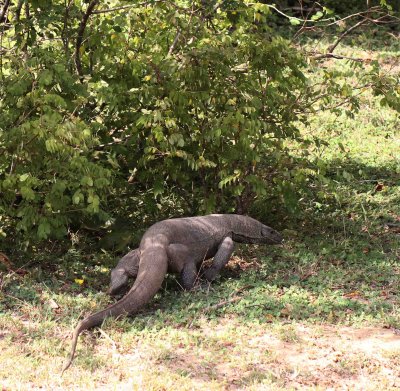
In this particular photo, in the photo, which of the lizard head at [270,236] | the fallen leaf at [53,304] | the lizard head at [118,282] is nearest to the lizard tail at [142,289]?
the lizard head at [118,282]

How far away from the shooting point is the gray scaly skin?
208 inches

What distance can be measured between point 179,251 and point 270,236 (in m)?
1.11

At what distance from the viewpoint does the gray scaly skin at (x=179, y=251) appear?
5293 millimetres

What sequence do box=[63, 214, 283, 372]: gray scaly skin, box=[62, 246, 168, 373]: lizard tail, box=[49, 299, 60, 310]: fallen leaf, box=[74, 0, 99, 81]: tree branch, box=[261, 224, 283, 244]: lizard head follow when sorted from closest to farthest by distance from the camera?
1. box=[62, 246, 168, 373]: lizard tail
2. box=[63, 214, 283, 372]: gray scaly skin
3. box=[49, 299, 60, 310]: fallen leaf
4. box=[74, 0, 99, 81]: tree branch
5. box=[261, 224, 283, 244]: lizard head

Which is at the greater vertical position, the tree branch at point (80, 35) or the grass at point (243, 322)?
the tree branch at point (80, 35)

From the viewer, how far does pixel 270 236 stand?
6.70 meters

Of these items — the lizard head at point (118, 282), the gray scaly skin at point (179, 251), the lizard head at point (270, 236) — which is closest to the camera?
the gray scaly skin at point (179, 251)

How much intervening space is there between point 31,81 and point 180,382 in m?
2.74

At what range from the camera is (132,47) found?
6.71 m

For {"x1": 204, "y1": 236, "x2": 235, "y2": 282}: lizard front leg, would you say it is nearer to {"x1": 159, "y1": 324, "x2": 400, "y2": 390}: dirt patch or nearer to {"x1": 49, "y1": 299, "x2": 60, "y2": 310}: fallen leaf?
{"x1": 159, "y1": 324, "x2": 400, "y2": 390}: dirt patch

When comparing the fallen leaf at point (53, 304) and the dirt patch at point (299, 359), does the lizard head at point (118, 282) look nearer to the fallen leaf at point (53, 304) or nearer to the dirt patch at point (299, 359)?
the fallen leaf at point (53, 304)

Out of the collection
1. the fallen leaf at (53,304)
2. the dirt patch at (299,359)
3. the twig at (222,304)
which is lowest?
the twig at (222,304)

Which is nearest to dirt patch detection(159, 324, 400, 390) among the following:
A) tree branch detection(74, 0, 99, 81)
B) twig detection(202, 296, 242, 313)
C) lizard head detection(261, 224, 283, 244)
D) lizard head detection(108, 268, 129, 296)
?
twig detection(202, 296, 242, 313)

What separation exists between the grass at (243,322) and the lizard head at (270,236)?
0.08 m
